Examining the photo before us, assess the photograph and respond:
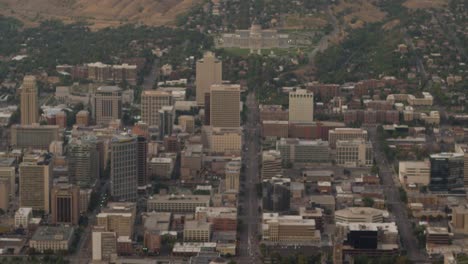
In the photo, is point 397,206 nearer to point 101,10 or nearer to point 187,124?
point 187,124

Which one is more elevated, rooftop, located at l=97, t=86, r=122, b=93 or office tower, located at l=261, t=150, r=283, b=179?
rooftop, located at l=97, t=86, r=122, b=93

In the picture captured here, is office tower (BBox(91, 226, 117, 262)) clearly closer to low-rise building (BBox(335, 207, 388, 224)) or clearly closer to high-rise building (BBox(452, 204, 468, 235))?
low-rise building (BBox(335, 207, 388, 224))

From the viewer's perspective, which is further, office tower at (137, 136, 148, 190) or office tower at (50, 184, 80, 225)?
office tower at (137, 136, 148, 190)

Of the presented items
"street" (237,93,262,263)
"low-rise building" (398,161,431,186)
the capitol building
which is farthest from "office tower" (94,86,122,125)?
the capitol building

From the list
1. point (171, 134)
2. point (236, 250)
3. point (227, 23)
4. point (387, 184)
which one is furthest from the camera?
point (227, 23)

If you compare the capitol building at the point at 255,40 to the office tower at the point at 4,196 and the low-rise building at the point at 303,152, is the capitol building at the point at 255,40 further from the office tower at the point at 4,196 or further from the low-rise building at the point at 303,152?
the office tower at the point at 4,196

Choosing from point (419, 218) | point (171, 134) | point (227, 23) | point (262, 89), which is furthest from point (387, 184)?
point (227, 23)

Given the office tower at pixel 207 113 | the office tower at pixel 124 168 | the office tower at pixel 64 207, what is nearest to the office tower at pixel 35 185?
the office tower at pixel 64 207

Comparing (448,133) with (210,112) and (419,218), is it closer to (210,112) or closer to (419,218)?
(210,112)
